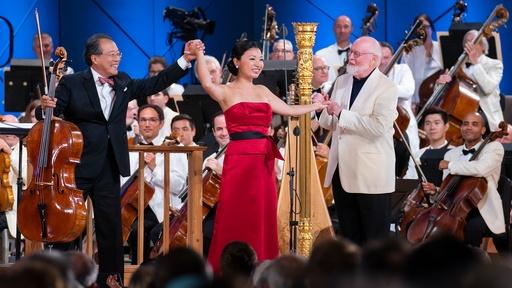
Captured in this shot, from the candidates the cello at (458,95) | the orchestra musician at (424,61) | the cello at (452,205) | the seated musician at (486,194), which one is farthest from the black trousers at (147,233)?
the orchestra musician at (424,61)

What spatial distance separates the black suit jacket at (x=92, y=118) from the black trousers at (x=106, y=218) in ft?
0.15

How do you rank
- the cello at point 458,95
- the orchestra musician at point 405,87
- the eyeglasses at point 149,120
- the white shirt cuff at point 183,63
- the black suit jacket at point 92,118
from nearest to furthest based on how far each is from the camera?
the black suit jacket at point 92,118 → the white shirt cuff at point 183,63 → the eyeglasses at point 149,120 → the orchestra musician at point 405,87 → the cello at point 458,95

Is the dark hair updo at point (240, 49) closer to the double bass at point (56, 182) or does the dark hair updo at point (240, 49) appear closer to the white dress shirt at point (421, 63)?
the double bass at point (56, 182)

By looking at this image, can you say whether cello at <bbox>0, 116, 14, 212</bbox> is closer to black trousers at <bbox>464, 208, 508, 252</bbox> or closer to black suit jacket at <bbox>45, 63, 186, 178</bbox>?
black suit jacket at <bbox>45, 63, 186, 178</bbox>

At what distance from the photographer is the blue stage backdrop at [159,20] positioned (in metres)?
11.5

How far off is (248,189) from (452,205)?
1910 millimetres

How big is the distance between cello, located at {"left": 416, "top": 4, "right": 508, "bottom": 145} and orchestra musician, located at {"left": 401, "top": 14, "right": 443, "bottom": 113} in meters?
0.89

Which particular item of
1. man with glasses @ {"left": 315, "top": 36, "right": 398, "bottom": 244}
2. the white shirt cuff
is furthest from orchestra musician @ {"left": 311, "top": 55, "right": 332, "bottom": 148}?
the white shirt cuff

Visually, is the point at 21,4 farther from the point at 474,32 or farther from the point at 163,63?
the point at 474,32

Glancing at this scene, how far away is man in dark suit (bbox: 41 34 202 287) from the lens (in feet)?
18.7

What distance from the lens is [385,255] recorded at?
114 inches

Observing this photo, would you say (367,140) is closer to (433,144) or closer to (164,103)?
(433,144)

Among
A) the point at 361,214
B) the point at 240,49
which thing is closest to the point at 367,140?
the point at 361,214

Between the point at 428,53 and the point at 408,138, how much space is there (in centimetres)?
181
